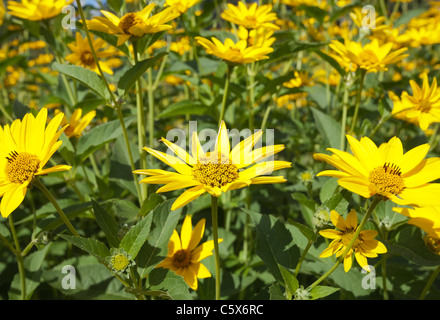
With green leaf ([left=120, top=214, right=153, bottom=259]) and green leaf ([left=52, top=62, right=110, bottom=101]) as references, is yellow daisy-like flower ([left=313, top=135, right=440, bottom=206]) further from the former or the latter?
green leaf ([left=52, top=62, right=110, bottom=101])

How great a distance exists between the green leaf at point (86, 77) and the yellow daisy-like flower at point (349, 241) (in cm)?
75

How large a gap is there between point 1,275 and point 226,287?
1.10 m

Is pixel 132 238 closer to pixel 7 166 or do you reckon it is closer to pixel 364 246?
pixel 7 166

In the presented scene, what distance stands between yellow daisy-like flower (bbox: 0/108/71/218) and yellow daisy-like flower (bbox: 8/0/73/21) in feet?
2.37

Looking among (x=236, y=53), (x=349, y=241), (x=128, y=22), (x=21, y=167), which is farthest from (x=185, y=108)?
(x=349, y=241)

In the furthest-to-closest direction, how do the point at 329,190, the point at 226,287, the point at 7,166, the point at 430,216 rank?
the point at 226,287, the point at 329,190, the point at 7,166, the point at 430,216

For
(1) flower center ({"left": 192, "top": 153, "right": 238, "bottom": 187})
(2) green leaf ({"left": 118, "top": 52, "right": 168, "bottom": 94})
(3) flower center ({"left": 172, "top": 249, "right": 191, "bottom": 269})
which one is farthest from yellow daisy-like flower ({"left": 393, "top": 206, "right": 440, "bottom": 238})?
(2) green leaf ({"left": 118, "top": 52, "right": 168, "bottom": 94})

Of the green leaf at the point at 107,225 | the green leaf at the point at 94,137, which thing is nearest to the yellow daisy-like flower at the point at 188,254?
the green leaf at the point at 107,225

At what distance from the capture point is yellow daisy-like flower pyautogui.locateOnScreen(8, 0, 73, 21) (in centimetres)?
143

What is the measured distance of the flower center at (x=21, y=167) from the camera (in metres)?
0.84

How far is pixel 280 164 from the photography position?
0.81 meters

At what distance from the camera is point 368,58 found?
4.22ft
